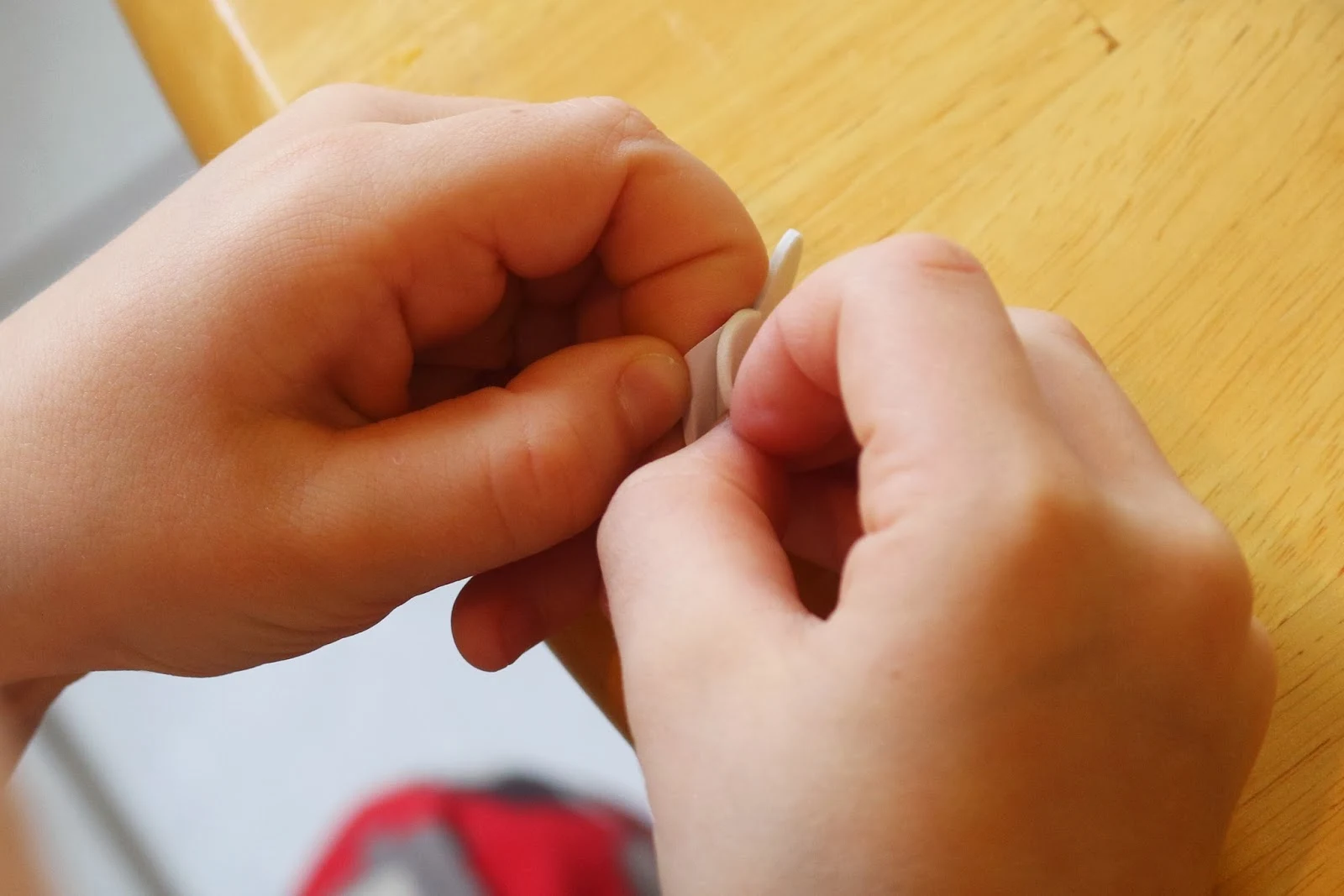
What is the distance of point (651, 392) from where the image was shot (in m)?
0.34

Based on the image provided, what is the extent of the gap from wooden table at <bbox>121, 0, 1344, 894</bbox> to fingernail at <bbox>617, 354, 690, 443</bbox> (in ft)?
0.30

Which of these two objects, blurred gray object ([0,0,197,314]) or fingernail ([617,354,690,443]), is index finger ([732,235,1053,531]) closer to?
fingernail ([617,354,690,443])

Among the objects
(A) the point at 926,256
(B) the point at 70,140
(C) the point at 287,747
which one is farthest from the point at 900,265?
(B) the point at 70,140

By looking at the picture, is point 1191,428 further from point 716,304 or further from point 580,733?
point 580,733

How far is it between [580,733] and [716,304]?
49 centimetres

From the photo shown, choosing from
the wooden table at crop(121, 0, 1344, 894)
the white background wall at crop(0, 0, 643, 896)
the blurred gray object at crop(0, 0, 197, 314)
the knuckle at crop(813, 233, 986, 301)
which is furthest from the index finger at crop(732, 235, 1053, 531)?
the blurred gray object at crop(0, 0, 197, 314)

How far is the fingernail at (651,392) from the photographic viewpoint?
0.34m

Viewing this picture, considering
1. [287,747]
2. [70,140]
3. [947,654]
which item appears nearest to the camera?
[947,654]

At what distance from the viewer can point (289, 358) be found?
32 centimetres

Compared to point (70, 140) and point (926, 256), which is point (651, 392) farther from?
point (70, 140)

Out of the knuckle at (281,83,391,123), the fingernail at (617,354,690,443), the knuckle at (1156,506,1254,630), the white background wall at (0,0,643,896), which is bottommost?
the white background wall at (0,0,643,896)

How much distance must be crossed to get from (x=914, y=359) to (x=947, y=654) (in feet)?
0.22

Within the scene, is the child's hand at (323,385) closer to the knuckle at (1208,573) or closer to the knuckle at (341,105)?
the knuckle at (341,105)

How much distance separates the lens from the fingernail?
0.34 metres
